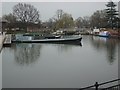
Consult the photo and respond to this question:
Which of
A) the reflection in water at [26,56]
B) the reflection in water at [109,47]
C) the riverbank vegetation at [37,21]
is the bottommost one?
the reflection in water at [109,47]

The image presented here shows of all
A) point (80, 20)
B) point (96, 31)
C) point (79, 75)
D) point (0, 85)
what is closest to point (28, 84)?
point (0, 85)

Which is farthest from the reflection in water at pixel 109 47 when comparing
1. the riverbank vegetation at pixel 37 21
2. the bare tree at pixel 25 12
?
the bare tree at pixel 25 12

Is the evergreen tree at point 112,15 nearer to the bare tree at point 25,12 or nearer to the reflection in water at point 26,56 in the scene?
the bare tree at point 25,12

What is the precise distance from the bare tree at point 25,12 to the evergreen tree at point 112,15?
10.2 metres

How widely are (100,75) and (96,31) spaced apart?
109 ft

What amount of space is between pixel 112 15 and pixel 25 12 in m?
11.8

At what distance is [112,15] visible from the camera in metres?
35.9

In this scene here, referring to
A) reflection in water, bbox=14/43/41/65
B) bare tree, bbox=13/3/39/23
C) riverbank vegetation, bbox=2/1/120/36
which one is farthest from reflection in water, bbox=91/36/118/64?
bare tree, bbox=13/3/39/23

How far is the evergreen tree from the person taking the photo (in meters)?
35.6

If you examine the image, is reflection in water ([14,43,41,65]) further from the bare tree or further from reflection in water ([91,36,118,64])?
the bare tree

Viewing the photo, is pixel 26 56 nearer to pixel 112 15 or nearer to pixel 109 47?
pixel 109 47

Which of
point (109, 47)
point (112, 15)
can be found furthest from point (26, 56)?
point (112, 15)

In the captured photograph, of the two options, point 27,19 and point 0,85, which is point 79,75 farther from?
point 27,19

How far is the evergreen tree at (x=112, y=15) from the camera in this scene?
35.6 meters
